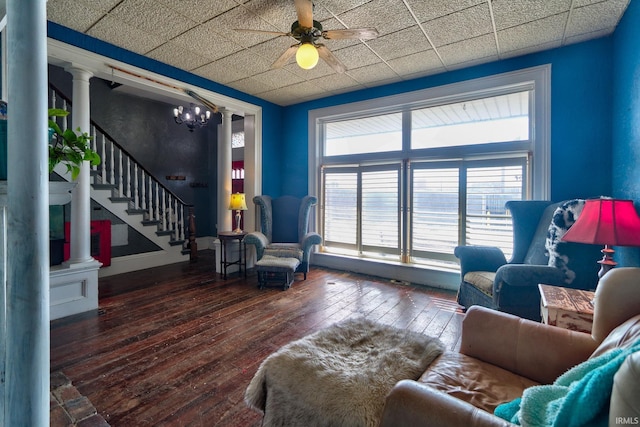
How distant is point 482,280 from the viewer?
2.84m

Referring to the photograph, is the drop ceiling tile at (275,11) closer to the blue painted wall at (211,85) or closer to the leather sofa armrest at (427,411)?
the blue painted wall at (211,85)

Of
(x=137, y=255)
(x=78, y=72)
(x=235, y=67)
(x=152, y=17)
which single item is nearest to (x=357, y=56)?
(x=235, y=67)

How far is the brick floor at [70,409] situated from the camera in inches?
64.2

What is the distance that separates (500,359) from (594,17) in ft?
10.9

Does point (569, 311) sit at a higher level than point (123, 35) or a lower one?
lower

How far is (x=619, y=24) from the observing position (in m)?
2.86

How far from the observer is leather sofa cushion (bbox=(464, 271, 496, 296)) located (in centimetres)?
273

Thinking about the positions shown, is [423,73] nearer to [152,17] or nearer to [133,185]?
[152,17]

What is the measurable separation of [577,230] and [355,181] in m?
3.18

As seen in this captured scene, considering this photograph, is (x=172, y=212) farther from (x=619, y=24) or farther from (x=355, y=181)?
(x=619, y=24)

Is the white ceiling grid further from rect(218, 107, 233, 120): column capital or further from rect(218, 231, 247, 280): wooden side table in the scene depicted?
rect(218, 231, 247, 280): wooden side table

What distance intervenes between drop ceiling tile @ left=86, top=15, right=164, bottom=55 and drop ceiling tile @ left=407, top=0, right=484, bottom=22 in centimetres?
263

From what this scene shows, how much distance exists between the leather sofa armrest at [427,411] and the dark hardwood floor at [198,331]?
1063 millimetres

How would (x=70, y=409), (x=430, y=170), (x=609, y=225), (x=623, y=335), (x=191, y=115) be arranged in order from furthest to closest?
(x=191, y=115) < (x=430, y=170) < (x=609, y=225) < (x=70, y=409) < (x=623, y=335)
